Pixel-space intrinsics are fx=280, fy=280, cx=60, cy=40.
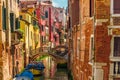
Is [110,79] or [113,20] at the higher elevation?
[113,20]

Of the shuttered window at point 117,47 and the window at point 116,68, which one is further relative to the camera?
the shuttered window at point 117,47

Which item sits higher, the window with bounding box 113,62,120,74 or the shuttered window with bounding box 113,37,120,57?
the shuttered window with bounding box 113,37,120,57

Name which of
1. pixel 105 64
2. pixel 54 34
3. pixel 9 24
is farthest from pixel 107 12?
pixel 54 34

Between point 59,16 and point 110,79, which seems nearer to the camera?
point 110,79

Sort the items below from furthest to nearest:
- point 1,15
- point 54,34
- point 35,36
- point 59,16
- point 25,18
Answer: point 59,16 → point 54,34 → point 35,36 → point 25,18 → point 1,15

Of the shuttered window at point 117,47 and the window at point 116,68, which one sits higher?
the shuttered window at point 117,47

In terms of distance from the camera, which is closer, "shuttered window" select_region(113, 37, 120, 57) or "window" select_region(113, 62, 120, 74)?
"window" select_region(113, 62, 120, 74)

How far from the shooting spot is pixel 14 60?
2053 centimetres

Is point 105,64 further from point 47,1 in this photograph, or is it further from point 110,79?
point 47,1

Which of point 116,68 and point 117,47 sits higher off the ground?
point 117,47

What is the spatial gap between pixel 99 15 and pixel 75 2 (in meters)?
9.54

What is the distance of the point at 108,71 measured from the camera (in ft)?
33.0

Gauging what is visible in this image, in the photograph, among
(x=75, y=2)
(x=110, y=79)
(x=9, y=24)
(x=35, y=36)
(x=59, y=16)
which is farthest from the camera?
(x=59, y=16)

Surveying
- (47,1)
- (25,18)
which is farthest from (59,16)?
(25,18)
